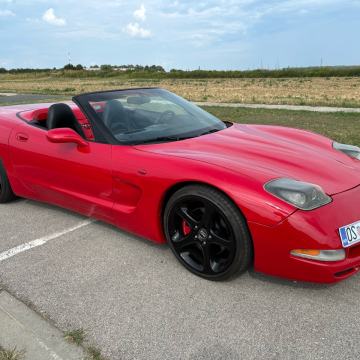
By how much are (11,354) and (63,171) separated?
5.58ft

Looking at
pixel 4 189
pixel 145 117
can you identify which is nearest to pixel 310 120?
pixel 145 117

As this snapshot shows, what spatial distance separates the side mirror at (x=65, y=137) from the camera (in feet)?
10.4

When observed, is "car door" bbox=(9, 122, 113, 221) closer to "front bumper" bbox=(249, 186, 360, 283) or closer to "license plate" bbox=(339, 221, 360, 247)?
"front bumper" bbox=(249, 186, 360, 283)

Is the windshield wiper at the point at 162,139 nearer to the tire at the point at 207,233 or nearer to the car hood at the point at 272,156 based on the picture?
the car hood at the point at 272,156

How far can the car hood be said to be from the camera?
102 inches

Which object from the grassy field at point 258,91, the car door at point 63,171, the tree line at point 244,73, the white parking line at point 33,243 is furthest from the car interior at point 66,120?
the tree line at point 244,73

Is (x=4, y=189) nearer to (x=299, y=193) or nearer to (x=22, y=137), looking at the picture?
(x=22, y=137)

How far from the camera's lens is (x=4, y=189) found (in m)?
4.32

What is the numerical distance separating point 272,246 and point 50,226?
2275mm

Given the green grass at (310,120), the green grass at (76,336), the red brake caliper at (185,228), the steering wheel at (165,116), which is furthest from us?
the green grass at (310,120)

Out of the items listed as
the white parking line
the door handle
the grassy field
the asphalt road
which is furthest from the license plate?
the grassy field

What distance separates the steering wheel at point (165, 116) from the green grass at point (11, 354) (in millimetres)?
2061

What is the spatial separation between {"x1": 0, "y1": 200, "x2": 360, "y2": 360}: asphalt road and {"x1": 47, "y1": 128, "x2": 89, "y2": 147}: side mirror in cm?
85

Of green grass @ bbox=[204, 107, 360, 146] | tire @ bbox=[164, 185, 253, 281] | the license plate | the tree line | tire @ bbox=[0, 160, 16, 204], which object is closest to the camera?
the license plate
